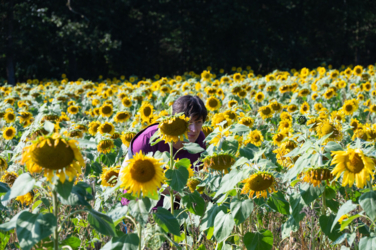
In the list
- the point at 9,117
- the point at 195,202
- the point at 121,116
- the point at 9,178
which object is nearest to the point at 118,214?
the point at 195,202

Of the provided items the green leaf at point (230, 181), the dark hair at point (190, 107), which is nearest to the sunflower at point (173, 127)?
the green leaf at point (230, 181)

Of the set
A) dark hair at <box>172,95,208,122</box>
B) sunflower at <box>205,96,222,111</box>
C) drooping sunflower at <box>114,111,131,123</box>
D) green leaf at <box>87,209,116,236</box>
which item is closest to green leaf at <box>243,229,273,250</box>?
green leaf at <box>87,209,116,236</box>

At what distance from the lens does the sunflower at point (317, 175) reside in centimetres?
159

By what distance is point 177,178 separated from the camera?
1.68 m

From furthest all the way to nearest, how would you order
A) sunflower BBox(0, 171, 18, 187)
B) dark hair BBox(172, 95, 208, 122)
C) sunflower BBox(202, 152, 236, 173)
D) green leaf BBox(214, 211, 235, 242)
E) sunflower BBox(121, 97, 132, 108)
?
1. sunflower BBox(121, 97, 132, 108)
2. dark hair BBox(172, 95, 208, 122)
3. sunflower BBox(0, 171, 18, 187)
4. sunflower BBox(202, 152, 236, 173)
5. green leaf BBox(214, 211, 235, 242)

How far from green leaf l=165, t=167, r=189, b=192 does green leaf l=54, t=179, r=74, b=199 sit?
0.48 meters

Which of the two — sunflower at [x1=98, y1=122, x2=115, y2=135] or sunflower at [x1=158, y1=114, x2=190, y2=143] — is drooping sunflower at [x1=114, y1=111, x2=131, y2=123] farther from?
sunflower at [x1=158, y1=114, x2=190, y2=143]

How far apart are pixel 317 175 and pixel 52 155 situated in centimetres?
100

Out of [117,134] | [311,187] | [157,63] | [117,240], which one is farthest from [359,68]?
[157,63]

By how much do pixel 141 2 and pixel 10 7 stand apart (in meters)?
5.21

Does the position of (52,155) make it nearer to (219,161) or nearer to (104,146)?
(219,161)

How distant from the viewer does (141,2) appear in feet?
54.4

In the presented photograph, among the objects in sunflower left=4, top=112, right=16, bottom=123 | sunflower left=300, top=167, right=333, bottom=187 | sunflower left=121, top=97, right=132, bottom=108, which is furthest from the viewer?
sunflower left=121, top=97, right=132, bottom=108

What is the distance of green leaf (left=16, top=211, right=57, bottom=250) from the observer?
4.05 feet
